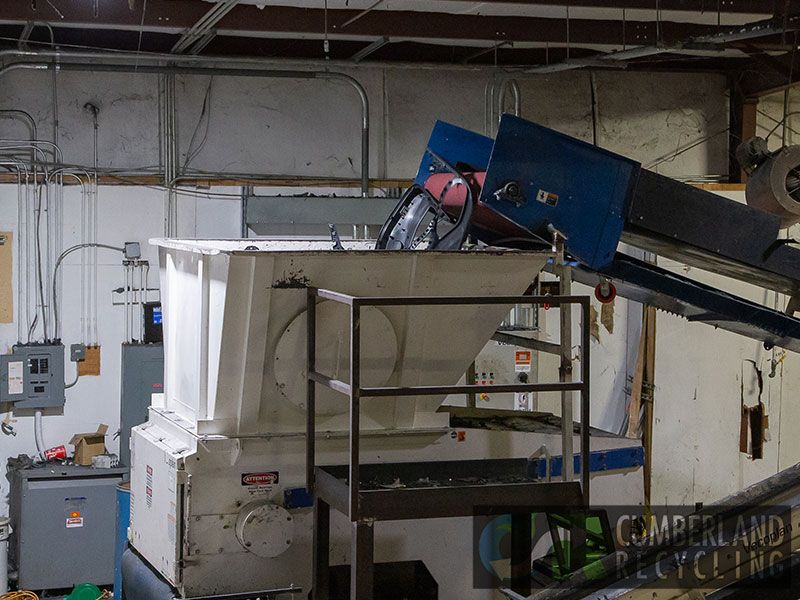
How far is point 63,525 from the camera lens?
25.2 feet

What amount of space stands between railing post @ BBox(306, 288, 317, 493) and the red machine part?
844 mm

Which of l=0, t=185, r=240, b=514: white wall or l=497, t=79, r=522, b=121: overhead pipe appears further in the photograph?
l=497, t=79, r=522, b=121: overhead pipe

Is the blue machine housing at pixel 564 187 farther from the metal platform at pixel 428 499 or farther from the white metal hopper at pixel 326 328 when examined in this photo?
the metal platform at pixel 428 499

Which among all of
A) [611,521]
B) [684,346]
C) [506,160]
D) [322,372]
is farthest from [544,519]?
[684,346]

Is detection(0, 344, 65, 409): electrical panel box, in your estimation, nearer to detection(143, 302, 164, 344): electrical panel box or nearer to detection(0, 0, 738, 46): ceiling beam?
detection(143, 302, 164, 344): electrical panel box

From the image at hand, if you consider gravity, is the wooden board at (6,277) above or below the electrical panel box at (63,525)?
above

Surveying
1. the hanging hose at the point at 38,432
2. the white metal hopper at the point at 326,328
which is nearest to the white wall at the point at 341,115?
the hanging hose at the point at 38,432

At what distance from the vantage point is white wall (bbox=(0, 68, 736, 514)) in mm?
8047

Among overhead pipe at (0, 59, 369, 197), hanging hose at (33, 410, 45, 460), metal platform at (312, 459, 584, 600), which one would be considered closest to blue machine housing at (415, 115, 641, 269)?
metal platform at (312, 459, 584, 600)

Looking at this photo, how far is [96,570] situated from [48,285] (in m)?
2.07

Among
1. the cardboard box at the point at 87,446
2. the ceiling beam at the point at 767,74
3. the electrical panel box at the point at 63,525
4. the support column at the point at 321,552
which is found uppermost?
the ceiling beam at the point at 767,74

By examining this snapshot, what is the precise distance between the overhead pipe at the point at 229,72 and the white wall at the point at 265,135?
98mm

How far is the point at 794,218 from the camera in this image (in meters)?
4.73

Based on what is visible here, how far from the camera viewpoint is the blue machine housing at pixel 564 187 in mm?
4297
